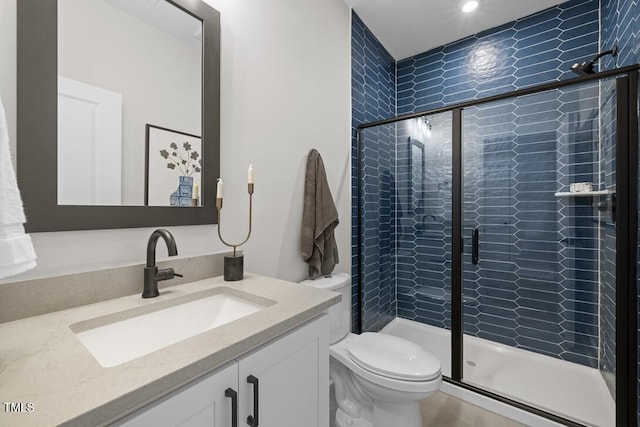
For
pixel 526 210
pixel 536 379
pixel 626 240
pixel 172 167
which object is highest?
pixel 172 167

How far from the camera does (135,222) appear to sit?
37.2 inches

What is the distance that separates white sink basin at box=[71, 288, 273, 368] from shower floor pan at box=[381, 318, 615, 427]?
5.35 feet

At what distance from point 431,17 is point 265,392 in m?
2.66

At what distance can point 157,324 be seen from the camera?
835 mm

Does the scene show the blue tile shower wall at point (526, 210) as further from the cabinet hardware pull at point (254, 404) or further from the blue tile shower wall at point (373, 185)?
the cabinet hardware pull at point (254, 404)

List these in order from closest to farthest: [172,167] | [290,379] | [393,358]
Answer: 1. [290,379]
2. [172,167]
3. [393,358]

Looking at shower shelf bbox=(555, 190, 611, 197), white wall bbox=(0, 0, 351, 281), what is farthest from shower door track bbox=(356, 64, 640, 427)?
white wall bbox=(0, 0, 351, 281)

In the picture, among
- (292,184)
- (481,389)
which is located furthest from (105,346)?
(481,389)

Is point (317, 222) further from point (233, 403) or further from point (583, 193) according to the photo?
point (583, 193)

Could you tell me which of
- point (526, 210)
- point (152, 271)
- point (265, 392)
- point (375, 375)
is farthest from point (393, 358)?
point (526, 210)

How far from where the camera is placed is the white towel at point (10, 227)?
0.49m

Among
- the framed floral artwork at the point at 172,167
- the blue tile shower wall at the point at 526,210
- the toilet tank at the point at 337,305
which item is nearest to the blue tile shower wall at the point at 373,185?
the blue tile shower wall at the point at 526,210

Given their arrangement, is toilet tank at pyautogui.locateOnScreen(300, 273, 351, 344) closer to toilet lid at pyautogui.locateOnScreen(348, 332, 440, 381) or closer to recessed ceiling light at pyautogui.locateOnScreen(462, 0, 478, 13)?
toilet lid at pyautogui.locateOnScreen(348, 332, 440, 381)

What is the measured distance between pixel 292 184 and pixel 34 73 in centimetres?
104
